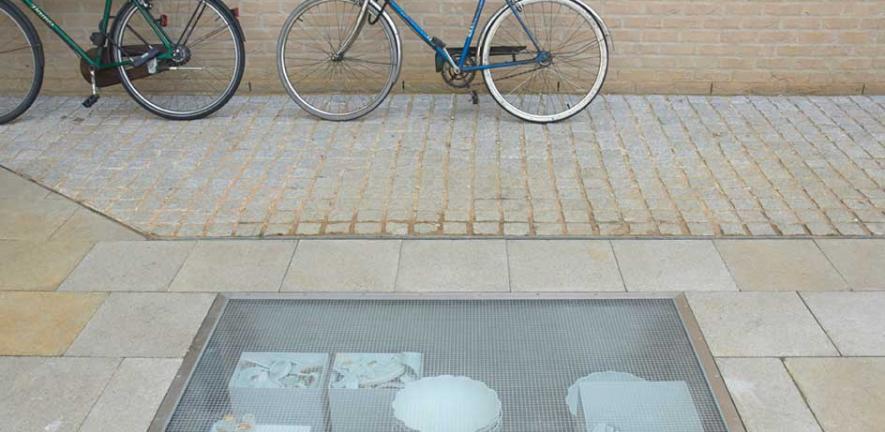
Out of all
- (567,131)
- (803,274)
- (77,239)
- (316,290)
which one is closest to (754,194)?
(803,274)

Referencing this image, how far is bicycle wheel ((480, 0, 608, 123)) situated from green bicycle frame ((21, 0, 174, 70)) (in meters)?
1.98

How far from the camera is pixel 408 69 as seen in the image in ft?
19.0

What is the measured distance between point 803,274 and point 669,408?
4.00ft

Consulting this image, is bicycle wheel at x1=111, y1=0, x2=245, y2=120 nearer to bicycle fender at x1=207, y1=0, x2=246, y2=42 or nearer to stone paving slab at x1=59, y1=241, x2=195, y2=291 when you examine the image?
bicycle fender at x1=207, y1=0, x2=246, y2=42

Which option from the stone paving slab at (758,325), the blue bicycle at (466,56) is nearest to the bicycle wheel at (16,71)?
the blue bicycle at (466,56)

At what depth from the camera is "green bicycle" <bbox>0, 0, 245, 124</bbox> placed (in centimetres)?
523

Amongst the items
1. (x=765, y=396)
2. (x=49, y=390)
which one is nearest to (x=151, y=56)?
(x=49, y=390)

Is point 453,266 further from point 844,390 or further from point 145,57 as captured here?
point 145,57

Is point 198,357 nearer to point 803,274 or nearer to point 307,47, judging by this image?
point 803,274

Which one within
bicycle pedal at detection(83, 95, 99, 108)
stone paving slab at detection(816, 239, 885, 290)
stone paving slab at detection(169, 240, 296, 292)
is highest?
bicycle pedal at detection(83, 95, 99, 108)

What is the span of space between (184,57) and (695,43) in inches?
131

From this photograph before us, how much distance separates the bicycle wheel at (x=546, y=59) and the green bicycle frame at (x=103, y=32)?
1.98 metres

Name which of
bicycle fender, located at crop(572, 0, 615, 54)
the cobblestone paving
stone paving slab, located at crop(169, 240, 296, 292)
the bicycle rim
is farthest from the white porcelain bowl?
the bicycle rim

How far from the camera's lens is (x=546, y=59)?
5270 mm
